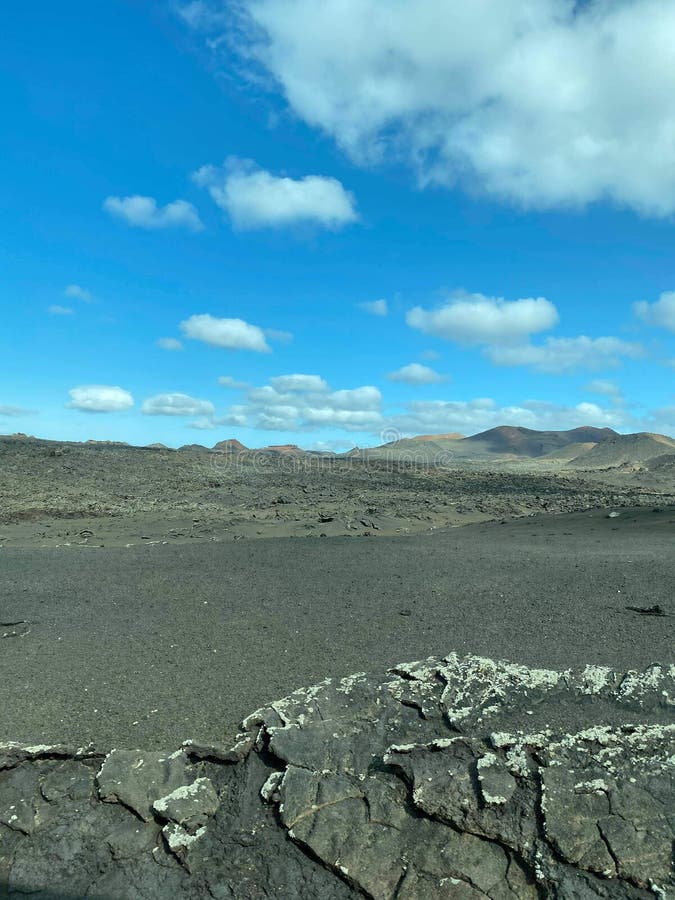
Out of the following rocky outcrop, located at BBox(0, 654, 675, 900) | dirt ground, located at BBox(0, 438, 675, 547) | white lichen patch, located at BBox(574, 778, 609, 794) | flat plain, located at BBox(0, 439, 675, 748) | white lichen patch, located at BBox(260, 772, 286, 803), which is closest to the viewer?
rocky outcrop, located at BBox(0, 654, 675, 900)

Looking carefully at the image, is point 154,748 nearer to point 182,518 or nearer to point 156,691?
point 156,691

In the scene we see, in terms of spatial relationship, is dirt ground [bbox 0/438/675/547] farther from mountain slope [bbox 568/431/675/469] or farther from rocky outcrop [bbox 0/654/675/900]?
mountain slope [bbox 568/431/675/469]

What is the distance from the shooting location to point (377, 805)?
354 centimetres

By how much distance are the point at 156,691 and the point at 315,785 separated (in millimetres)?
1926

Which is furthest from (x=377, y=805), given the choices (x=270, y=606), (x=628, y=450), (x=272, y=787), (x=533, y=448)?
(x=533, y=448)

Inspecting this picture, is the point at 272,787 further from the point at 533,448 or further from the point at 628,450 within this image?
the point at 533,448

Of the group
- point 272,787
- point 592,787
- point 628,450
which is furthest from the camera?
point 628,450

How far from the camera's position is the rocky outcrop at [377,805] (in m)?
3.16

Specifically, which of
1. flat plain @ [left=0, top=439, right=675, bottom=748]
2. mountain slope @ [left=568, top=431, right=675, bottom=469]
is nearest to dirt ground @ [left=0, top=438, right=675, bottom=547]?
flat plain @ [left=0, top=439, right=675, bottom=748]

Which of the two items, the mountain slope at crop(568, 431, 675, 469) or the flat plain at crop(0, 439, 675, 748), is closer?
the flat plain at crop(0, 439, 675, 748)

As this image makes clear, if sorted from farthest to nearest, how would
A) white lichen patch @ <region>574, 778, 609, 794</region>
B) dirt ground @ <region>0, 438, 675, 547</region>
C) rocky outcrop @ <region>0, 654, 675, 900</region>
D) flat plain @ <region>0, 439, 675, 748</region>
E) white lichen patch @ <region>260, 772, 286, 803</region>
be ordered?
1. dirt ground @ <region>0, 438, 675, 547</region>
2. flat plain @ <region>0, 439, 675, 748</region>
3. white lichen patch @ <region>260, 772, 286, 803</region>
4. white lichen patch @ <region>574, 778, 609, 794</region>
5. rocky outcrop @ <region>0, 654, 675, 900</region>

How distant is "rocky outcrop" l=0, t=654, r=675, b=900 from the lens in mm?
3162

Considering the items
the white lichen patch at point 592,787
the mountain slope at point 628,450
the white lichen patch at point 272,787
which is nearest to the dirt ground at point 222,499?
the white lichen patch at point 272,787

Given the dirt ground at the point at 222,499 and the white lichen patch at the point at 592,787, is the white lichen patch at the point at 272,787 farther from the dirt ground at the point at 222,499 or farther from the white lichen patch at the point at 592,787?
the dirt ground at the point at 222,499
